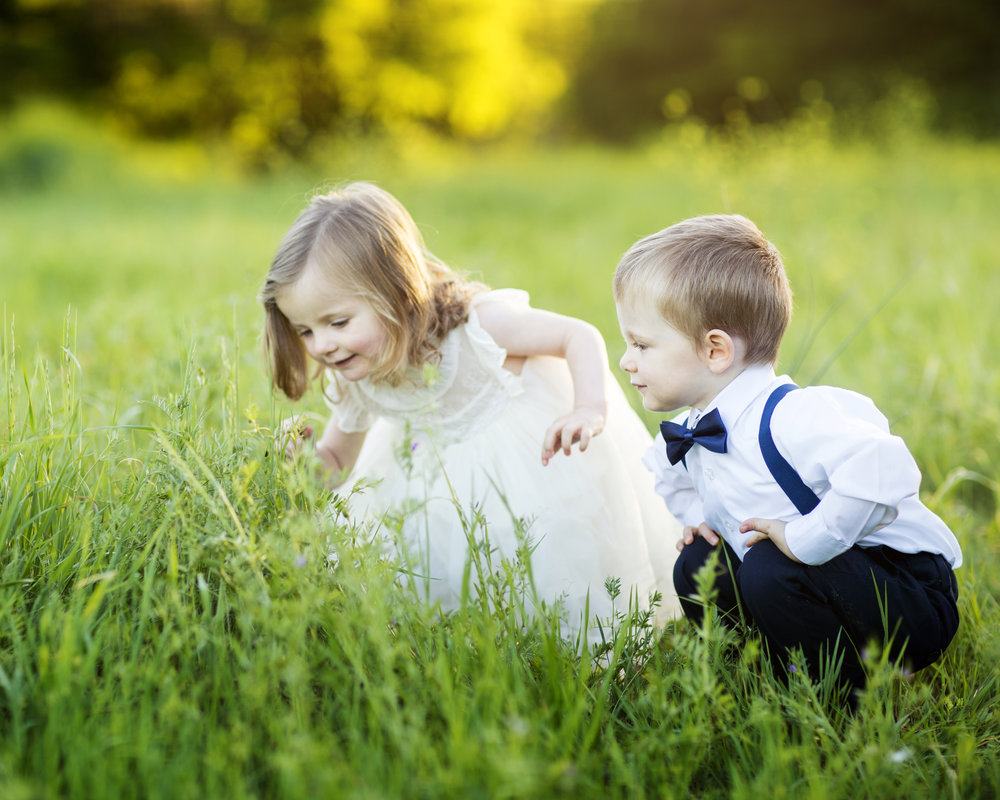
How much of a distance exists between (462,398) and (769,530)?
102 centimetres

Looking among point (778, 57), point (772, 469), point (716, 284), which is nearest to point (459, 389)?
point (716, 284)

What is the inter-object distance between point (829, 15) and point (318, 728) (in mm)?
22507

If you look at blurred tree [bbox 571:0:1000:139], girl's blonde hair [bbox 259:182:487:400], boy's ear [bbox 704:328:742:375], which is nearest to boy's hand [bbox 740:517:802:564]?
boy's ear [bbox 704:328:742:375]

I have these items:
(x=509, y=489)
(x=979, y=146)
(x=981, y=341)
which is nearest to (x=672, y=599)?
(x=509, y=489)

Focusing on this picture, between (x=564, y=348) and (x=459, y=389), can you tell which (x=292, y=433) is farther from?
(x=564, y=348)

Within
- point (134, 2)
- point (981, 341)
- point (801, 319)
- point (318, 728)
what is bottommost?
point (318, 728)

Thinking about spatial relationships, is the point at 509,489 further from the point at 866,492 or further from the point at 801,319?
the point at 801,319

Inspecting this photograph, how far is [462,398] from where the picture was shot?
242 cm

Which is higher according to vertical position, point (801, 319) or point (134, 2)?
point (134, 2)

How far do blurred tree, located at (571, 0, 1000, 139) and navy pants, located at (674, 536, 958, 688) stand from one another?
16801 mm

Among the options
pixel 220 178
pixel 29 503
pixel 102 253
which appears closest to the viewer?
pixel 29 503

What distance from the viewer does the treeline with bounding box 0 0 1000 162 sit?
1683 centimetres

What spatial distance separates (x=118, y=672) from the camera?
132cm

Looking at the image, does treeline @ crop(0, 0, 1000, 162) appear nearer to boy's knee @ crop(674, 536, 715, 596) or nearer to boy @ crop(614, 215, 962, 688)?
boy @ crop(614, 215, 962, 688)
